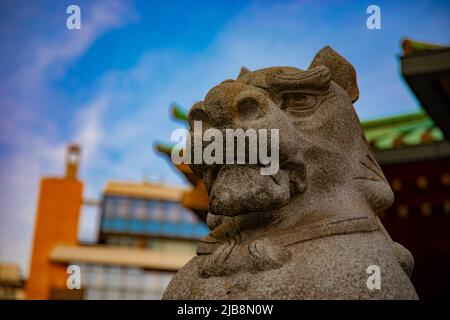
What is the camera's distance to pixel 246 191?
2.05m

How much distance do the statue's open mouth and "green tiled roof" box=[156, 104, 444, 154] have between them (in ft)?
13.1

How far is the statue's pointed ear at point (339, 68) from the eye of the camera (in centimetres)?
245

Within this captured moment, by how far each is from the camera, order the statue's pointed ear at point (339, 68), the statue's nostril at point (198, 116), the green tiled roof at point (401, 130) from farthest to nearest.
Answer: the green tiled roof at point (401, 130) < the statue's pointed ear at point (339, 68) < the statue's nostril at point (198, 116)

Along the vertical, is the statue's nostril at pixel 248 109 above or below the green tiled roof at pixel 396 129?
below

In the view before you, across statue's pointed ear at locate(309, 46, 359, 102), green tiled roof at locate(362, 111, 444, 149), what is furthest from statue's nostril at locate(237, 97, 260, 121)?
green tiled roof at locate(362, 111, 444, 149)

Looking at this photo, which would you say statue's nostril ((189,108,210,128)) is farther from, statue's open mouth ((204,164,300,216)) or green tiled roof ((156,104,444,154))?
green tiled roof ((156,104,444,154))

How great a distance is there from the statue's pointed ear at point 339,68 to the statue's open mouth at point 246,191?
534mm

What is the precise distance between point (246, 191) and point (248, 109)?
26cm

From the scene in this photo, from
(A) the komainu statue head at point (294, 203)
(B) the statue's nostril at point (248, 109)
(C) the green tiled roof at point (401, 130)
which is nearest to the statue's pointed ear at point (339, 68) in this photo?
(A) the komainu statue head at point (294, 203)

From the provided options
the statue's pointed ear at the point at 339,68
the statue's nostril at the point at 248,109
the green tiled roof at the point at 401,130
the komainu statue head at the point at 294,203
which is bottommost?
the komainu statue head at the point at 294,203

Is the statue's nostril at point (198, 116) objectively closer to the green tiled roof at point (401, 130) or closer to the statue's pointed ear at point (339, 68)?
the statue's pointed ear at point (339, 68)
